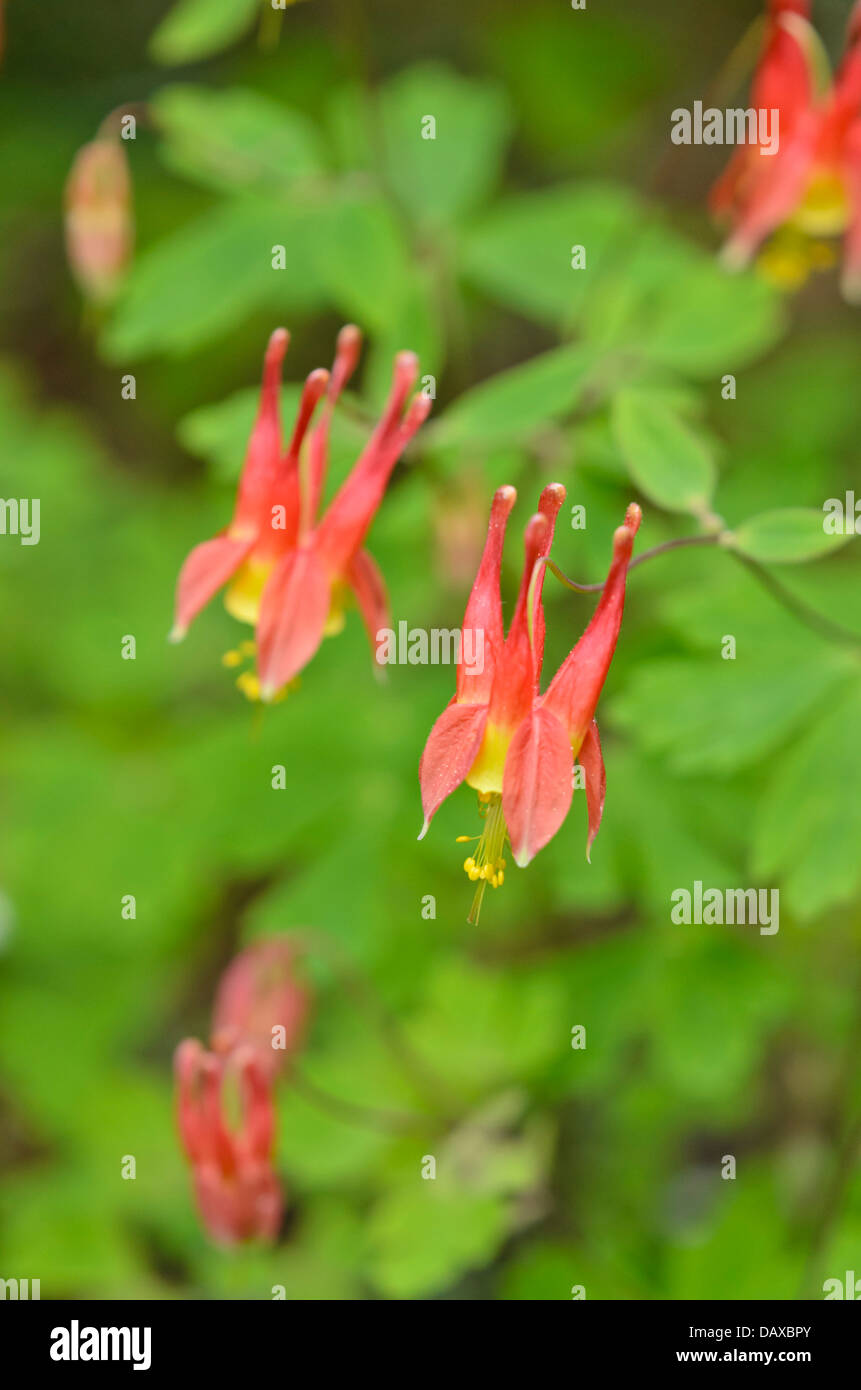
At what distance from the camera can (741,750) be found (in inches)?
70.4

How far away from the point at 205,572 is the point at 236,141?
1118 mm

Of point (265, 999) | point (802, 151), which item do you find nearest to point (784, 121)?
point (802, 151)

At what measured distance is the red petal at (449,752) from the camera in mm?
1271

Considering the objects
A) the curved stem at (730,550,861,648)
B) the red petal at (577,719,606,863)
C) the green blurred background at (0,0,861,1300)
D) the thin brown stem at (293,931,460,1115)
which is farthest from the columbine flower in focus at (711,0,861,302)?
the thin brown stem at (293,931,460,1115)

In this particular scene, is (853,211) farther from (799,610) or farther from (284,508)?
(284,508)

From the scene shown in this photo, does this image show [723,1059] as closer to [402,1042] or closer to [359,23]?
[402,1042]

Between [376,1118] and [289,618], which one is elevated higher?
[289,618]

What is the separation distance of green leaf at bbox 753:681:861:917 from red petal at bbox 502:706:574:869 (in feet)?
2.09

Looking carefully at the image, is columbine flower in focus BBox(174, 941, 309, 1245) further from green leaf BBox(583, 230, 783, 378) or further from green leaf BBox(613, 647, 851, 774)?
green leaf BBox(583, 230, 783, 378)

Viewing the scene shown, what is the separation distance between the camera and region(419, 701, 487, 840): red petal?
127 cm

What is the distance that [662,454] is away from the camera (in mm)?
1614

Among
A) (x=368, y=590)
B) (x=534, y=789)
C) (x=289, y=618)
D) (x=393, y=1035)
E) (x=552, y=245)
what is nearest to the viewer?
(x=534, y=789)

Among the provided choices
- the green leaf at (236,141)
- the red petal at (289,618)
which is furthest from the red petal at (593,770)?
the green leaf at (236,141)

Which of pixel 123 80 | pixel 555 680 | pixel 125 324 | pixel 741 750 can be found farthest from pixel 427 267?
pixel 123 80
